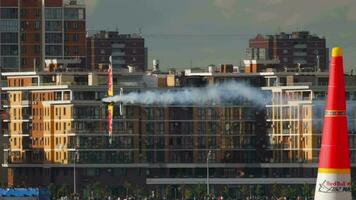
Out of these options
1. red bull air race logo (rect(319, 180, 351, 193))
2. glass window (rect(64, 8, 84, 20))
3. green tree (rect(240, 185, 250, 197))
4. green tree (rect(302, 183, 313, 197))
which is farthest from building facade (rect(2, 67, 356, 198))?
red bull air race logo (rect(319, 180, 351, 193))

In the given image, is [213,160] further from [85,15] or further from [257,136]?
[85,15]

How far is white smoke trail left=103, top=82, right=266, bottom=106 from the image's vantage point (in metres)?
172

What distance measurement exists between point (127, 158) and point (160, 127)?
13.8 feet

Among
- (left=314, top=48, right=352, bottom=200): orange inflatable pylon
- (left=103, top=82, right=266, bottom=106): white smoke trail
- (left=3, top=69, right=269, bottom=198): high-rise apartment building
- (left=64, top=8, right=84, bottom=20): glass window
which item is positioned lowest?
(left=3, top=69, right=269, bottom=198): high-rise apartment building

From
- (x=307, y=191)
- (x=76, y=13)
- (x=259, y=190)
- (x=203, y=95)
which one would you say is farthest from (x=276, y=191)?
(x=76, y=13)

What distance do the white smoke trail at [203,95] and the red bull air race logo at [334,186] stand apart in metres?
115

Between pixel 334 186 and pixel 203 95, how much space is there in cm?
12008

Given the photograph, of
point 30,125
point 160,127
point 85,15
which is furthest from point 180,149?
point 85,15

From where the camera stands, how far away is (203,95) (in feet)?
573

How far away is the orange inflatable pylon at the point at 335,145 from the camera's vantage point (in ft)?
177

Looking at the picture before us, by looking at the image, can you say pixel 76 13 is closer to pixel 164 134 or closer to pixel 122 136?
pixel 164 134

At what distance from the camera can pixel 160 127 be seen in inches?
6895

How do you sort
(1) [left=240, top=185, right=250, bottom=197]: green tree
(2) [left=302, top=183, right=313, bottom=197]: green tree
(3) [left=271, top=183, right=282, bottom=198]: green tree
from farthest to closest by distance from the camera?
(1) [left=240, top=185, right=250, bottom=197]: green tree → (3) [left=271, top=183, right=282, bottom=198]: green tree → (2) [left=302, top=183, right=313, bottom=197]: green tree

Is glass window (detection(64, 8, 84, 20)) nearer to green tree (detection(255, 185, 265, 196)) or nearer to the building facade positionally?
the building facade
